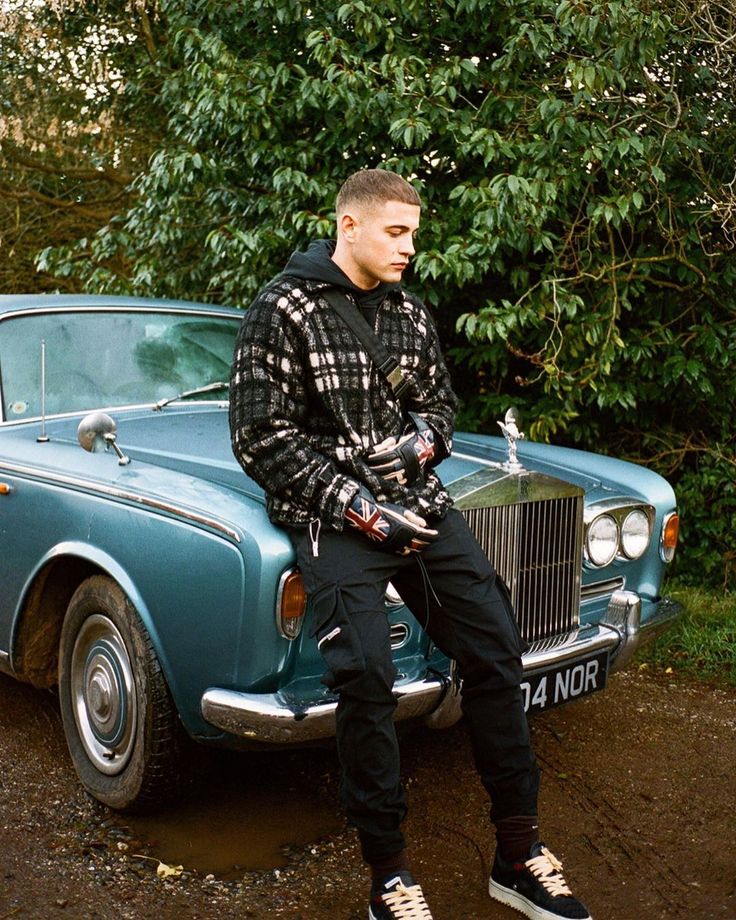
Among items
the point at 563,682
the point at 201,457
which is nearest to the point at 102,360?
the point at 201,457

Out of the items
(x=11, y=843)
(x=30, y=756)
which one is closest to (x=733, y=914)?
(x=11, y=843)

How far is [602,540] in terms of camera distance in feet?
11.8

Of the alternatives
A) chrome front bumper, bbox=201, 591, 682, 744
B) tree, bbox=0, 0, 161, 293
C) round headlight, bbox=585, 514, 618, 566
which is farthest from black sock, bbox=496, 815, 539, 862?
tree, bbox=0, 0, 161, 293

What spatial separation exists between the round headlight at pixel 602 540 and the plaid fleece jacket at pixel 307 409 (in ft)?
3.21

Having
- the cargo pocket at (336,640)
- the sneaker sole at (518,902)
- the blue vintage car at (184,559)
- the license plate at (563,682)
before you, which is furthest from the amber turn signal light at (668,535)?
the cargo pocket at (336,640)

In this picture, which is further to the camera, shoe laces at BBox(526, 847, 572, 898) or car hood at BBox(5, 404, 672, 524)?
car hood at BBox(5, 404, 672, 524)

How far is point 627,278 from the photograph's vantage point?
5590 millimetres

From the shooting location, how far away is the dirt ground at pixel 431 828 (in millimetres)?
2758

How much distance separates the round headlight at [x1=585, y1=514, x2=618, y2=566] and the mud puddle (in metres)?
1.18

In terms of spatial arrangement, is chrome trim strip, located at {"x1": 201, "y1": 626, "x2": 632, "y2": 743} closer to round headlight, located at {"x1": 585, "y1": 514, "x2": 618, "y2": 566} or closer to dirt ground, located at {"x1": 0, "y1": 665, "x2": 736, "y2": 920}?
dirt ground, located at {"x1": 0, "y1": 665, "x2": 736, "y2": 920}

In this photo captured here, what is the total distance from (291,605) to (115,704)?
79 centimetres

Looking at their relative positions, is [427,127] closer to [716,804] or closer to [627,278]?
[627,278]

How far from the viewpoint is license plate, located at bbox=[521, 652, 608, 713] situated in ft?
10.3

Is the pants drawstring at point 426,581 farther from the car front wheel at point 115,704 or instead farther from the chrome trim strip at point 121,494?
the car front wheel at point 115,704
